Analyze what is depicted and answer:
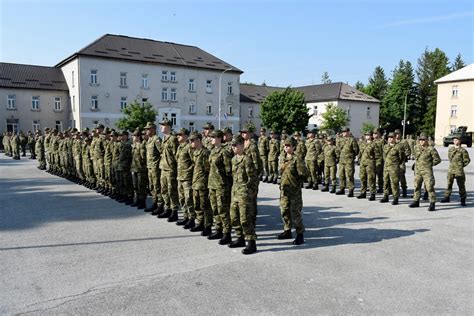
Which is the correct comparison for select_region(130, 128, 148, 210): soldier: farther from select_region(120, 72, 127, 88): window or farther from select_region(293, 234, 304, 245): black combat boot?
select_region(120, 72, 127, 88): window

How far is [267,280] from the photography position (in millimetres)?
4863

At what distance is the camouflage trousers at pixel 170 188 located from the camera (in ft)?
26.2

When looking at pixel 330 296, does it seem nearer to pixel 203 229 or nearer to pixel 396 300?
pixel 396 300

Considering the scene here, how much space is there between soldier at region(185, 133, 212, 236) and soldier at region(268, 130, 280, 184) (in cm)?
740

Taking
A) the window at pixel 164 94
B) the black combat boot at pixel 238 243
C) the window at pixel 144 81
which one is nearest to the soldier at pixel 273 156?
the black combat boot at pixel 238 243

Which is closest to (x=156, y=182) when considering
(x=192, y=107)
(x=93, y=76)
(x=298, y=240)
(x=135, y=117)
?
(x=298, y=240)

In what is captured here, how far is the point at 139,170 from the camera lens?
9156 millimetres

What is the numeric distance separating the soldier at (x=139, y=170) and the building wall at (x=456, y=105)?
169ft

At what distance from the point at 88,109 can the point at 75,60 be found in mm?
5337

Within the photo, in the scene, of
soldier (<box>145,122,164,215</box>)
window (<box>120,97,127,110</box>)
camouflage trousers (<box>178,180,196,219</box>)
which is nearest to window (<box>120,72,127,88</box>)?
window (<box>120,97,127,110</box>)

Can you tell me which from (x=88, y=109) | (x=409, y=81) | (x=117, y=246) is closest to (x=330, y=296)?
(x=117, y=246)

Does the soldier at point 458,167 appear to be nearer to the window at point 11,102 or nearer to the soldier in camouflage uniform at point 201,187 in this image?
the soldier in camouflage uniform at point 201,187

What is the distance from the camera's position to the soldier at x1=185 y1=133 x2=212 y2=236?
6.91 meters

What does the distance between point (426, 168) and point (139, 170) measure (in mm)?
7181
